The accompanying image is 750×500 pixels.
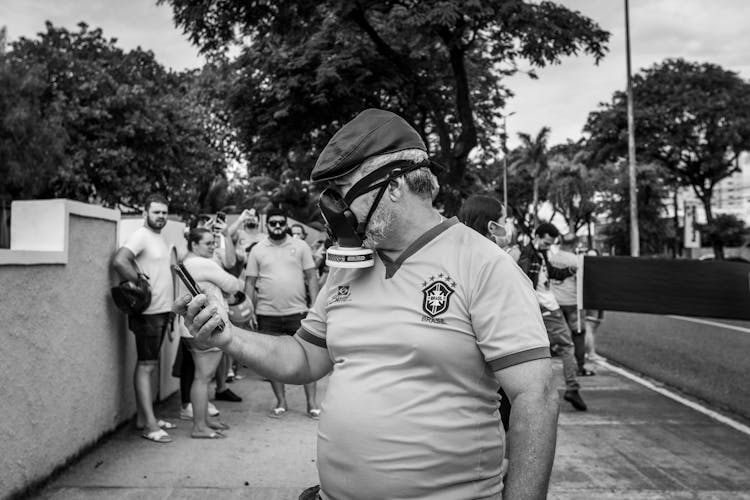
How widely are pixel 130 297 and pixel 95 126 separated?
25288 mm

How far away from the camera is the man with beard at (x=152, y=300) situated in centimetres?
587

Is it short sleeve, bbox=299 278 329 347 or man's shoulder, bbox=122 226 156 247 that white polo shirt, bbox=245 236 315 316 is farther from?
short sleeve, bbox=299 278 329 347

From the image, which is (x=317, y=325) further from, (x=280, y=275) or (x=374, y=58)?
(x=374, y=58)

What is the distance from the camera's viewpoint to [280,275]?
6.96 meters

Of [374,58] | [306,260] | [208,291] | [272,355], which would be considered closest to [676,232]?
[374,58]

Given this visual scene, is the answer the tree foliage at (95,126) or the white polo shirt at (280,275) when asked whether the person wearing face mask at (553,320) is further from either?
the tree foliage at (95,126)

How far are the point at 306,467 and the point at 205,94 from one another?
1879cm

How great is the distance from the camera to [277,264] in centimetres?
698

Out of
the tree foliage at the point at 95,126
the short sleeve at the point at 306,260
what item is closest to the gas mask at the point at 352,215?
the short sleeve at the point at 306,260

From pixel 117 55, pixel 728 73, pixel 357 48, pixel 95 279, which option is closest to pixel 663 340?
pixel 357 48

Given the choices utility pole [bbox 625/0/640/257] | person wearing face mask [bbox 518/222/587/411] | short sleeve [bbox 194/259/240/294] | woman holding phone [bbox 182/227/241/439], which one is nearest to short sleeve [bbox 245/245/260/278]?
woman holding phone [bbox 182/227/241/439]

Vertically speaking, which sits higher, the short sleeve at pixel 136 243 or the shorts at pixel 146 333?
the short sleeve at pixel 136 243

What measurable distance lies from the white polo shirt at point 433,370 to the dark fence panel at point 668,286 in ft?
18.7

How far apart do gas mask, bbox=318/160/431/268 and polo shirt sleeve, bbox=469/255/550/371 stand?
34cm
